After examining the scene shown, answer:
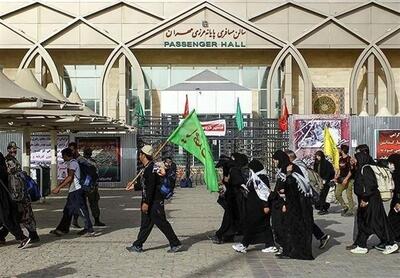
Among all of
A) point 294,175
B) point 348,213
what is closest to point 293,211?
point 294,175

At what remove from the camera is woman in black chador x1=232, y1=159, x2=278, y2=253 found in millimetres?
9930

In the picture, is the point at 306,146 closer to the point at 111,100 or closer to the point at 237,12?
the point at 237,12

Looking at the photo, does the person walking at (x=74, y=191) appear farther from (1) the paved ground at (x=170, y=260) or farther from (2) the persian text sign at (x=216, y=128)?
(2) the persian text sign at (x=216, y=128)

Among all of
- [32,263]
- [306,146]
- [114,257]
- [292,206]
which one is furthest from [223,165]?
[306,146]

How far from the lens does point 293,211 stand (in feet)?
30.8

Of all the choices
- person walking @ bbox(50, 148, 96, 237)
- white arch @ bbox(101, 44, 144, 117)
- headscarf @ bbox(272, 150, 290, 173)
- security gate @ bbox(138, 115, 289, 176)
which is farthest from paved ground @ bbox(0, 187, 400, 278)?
white arch @ bbox(101, 44, 144, 117)

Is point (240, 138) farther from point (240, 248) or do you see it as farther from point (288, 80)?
point (240, 248)

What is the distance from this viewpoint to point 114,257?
9383mm

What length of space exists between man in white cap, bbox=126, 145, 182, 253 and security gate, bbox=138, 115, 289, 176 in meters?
17.7

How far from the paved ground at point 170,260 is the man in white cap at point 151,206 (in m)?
0.23

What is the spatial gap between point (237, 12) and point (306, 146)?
14.2 m

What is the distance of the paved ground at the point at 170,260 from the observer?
8305 mm

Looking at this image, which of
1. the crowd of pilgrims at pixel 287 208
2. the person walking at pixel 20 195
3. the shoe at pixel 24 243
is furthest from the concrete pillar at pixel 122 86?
the shoe at pixel 24 243

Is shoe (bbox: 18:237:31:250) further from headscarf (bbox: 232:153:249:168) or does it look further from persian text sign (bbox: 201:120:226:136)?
persian text sign (bbox: 201:120:226:136)
